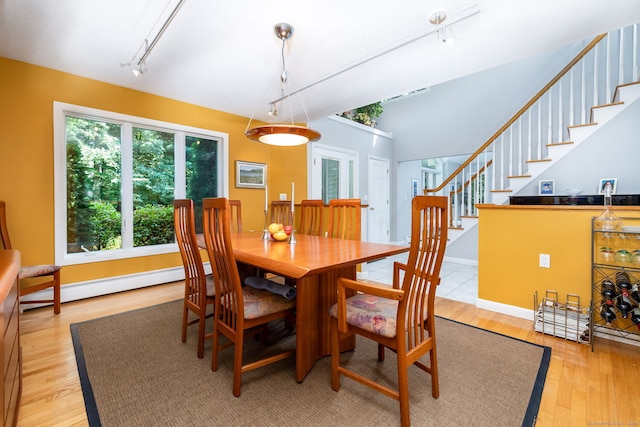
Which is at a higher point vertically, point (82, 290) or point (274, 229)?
point (274, 229)

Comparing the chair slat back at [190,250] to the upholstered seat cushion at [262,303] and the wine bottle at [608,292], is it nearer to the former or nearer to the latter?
the upholstered seat cushion at [262,303]

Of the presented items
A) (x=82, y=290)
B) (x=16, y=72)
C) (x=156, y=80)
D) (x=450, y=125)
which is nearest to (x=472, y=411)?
(x=82, y=290)

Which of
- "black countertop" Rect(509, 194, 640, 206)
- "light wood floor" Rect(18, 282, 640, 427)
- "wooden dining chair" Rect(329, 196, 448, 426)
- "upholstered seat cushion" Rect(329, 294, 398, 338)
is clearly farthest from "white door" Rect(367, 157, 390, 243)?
"wooden dining chair" Rect(329, 196, 448, 426)

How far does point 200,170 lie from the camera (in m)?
3.98

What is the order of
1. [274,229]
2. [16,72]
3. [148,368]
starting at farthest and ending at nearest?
[16,72]
[274,229]
[148,368]

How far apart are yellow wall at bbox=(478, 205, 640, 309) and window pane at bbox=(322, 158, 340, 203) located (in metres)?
2.82

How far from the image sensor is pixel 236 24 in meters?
2.13

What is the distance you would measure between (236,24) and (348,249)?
1843mm

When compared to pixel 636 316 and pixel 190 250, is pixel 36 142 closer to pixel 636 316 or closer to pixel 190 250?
pixel 190 250

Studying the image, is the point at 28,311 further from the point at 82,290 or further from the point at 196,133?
the point at 196,133

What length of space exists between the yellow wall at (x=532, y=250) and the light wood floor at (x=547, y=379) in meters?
0.29

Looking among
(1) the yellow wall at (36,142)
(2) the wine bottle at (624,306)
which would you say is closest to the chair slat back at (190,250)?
(1) the yellow wall at (36,142)

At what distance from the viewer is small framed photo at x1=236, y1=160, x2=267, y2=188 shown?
13.9 ft

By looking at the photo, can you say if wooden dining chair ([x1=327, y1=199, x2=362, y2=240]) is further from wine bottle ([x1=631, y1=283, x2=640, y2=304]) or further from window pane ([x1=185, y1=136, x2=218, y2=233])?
window pane ([x1=185, y1=136, x2=218, y2=233])
